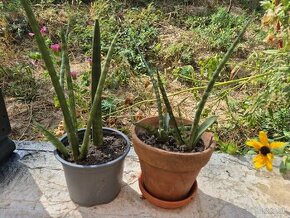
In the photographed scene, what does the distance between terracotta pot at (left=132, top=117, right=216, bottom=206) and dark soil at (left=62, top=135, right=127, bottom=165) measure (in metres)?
0.11

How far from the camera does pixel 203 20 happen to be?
12.9ft

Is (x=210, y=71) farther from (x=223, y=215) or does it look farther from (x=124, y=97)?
(x=223, y=215)

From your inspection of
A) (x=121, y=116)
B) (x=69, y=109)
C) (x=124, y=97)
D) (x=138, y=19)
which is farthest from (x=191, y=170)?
(x=138, y=19)

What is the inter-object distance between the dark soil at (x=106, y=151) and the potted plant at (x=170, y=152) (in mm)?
106

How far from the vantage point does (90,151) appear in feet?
5.16

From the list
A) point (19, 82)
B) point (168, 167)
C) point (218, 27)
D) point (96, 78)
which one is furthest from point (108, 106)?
point (218, 27)

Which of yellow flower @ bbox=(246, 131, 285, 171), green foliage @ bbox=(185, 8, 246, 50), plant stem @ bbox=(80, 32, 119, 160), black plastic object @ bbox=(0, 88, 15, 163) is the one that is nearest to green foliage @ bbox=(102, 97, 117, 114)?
black plastic object @ bbox=(0, 88, 15, 163)

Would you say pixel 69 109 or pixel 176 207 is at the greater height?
pixel 69 109

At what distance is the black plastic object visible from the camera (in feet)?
5.74

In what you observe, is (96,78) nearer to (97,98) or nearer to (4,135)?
(97,98)

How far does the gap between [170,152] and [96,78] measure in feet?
1.37

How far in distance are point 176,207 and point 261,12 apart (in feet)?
11.1

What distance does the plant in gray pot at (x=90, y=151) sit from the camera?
1.42 meters

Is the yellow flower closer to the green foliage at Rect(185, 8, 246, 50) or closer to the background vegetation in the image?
the background vegetation
